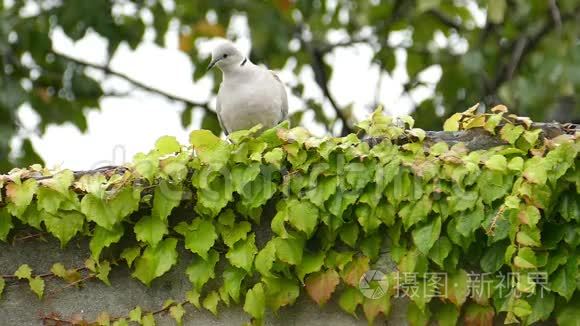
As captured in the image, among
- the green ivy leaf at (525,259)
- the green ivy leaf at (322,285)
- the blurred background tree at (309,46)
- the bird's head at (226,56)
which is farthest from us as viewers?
the blurred background tree at (309,46)

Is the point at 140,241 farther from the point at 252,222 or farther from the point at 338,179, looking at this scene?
the point at 338,179

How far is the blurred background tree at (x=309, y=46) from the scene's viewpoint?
7719mm

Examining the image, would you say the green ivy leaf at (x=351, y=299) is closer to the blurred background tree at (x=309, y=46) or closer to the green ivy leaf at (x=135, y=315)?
the green ivy leaf at (x=135, y=315)

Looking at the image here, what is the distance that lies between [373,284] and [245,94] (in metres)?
1.55

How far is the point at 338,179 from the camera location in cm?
394

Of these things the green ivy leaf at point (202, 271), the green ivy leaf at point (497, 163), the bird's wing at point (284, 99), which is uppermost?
the green ivy leaf at point (497, 163)

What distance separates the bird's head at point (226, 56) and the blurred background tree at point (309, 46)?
2.45 meters

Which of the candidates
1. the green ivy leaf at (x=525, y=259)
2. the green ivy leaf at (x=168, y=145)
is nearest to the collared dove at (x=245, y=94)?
the green ivy leaf at (x=168, y=145)

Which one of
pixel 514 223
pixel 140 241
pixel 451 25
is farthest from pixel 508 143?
pixel 451 25

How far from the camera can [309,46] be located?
8.72 meters

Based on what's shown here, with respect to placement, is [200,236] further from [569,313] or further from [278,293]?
[569,313]

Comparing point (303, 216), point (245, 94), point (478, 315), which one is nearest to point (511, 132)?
point (478, 315)

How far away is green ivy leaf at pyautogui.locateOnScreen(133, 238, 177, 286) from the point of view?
4.04 m

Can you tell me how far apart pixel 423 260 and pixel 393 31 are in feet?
16.5
